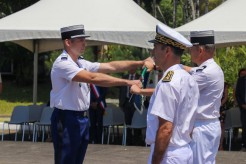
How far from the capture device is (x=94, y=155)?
11414mm

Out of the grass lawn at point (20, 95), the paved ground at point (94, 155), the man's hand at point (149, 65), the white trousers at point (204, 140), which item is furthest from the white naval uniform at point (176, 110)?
the grass lawn at point (20, 95)

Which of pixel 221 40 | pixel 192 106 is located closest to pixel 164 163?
pixel 192 106

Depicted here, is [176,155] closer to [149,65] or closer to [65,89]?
[149,65]

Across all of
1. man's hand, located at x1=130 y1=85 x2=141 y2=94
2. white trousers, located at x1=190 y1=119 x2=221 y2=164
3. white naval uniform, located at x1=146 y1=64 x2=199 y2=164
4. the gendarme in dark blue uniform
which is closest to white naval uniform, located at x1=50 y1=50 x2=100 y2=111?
the gendarme in dark blue uniform

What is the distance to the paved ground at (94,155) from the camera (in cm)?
1081

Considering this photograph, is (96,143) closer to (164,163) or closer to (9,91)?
(164,163)

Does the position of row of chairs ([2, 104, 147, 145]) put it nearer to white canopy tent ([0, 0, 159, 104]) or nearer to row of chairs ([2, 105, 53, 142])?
row of chairs ([2, 105, 53, 142])

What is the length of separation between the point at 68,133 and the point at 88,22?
24.1 ft

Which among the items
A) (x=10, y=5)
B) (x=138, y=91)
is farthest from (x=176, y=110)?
(x=10, y=5)

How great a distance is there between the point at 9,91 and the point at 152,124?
80.1ft

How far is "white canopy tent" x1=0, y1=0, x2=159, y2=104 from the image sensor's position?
13.0 metres

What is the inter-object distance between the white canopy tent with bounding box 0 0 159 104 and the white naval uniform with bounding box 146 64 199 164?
808cm

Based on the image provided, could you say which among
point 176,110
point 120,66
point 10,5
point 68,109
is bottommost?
point 68,109

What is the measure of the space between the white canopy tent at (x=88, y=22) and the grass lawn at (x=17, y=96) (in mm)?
8681
